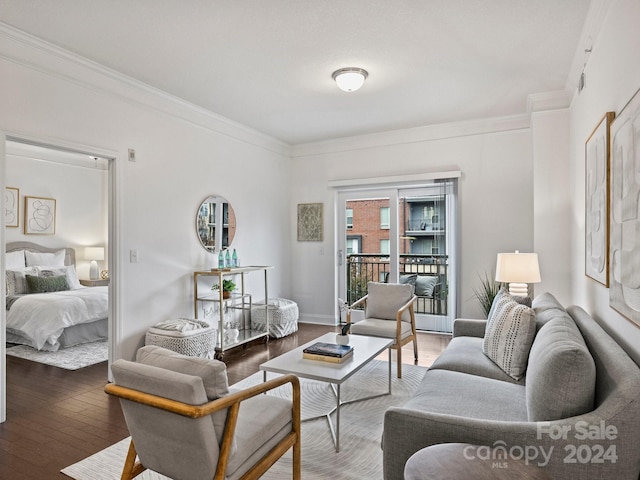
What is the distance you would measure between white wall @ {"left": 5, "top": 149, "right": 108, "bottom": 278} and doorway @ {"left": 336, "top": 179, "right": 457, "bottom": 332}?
4232 millimetres

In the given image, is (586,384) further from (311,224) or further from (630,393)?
(311,224)

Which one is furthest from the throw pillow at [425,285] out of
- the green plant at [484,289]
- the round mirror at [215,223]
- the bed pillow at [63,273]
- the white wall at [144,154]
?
the bed pillow at [63,273]

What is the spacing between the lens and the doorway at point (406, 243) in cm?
509

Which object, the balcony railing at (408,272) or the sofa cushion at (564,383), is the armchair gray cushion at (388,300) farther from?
the sofa cushion at (564,383)

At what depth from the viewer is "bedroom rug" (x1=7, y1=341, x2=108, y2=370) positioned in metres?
3.99

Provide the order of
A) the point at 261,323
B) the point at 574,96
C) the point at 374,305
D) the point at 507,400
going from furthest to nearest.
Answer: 1. the point at 261,323
2. the point at 374,305
3. the point at 574,96
4. the point at 507,400

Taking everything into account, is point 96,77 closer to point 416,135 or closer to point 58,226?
point 416,135

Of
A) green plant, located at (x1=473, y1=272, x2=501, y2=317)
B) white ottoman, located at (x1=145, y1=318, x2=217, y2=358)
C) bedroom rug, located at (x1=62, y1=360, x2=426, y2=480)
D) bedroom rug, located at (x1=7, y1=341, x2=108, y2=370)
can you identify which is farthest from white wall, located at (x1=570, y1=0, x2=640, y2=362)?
bedroom rug, located at (x1=7, y1=341, x2=108, y2=370)

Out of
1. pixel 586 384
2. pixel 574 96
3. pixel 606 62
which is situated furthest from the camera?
pixel 574 96

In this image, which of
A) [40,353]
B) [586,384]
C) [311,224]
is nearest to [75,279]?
[40,353]

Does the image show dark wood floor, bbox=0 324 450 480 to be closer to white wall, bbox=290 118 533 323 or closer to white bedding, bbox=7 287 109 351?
white bedding, bbox=7 287 109 351

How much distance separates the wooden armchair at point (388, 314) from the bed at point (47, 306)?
126 inches

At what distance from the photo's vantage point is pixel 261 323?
5.02m

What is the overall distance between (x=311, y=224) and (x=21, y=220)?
425 centimetres
